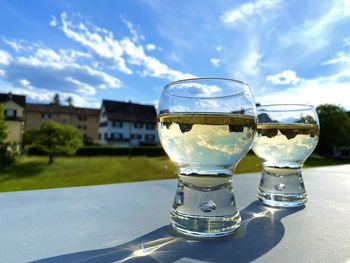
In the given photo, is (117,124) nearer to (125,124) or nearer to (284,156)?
(125,124)

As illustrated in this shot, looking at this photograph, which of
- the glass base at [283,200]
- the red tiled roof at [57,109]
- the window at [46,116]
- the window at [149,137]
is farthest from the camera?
the window at [46,116]

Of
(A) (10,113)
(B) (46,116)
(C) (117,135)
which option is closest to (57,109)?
(B) (46,116)

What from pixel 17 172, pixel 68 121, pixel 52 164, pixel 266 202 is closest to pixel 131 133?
pixel 68 121

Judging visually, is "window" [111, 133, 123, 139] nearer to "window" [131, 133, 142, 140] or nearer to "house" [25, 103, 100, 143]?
"window" [131, 133, 142, 140]

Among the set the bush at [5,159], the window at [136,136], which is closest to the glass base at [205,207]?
the bush at [5,159]

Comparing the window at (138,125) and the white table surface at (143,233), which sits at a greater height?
the window at (138,125)

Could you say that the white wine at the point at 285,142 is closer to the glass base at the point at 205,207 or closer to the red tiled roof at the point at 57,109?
the glass base at the point at 205,207
